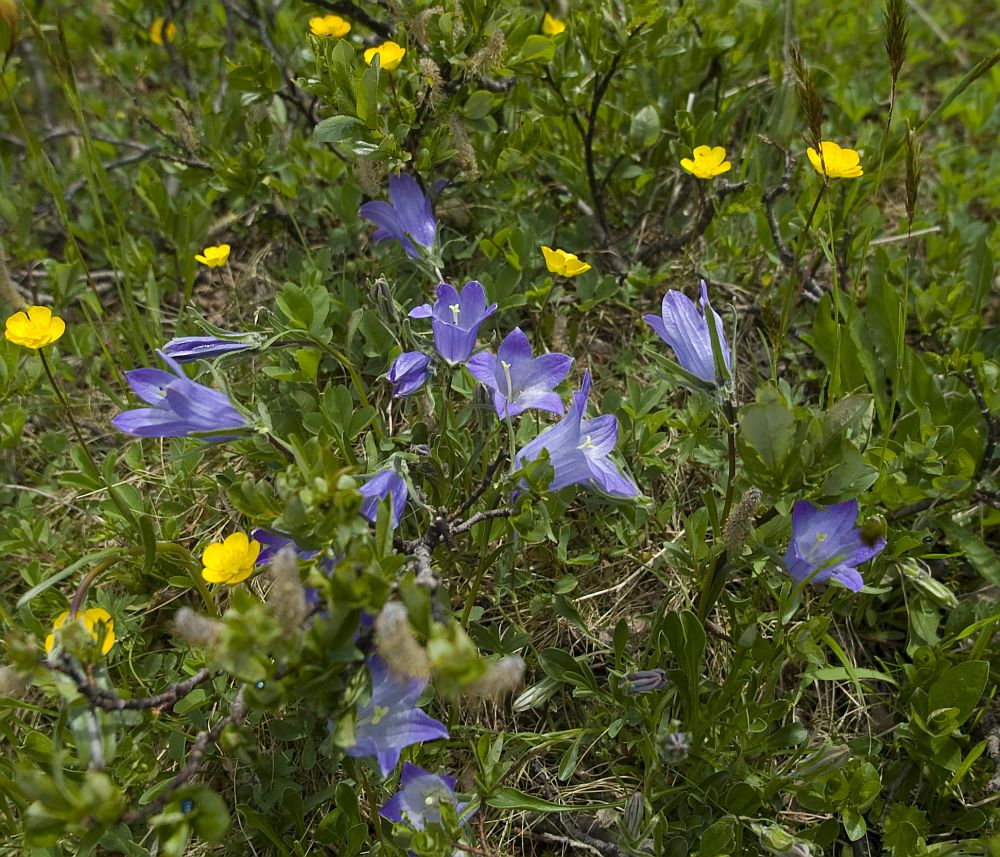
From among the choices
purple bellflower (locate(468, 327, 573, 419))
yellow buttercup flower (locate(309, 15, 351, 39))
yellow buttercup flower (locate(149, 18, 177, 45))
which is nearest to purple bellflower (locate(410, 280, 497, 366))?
purple bellflower (locate(468, 327, 573, 419))

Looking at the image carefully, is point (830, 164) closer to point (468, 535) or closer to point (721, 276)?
point (721, 276)

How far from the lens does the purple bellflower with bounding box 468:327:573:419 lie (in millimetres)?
1967

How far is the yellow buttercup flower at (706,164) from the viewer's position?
2555 millimetres

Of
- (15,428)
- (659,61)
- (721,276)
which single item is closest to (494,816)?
(15,428)

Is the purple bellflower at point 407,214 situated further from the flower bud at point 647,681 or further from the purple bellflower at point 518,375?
the flower bud at point 647,681

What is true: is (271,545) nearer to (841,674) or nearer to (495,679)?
(495,679)

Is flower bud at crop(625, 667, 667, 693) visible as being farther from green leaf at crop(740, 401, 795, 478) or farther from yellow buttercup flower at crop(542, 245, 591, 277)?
yellow buttercup flower at crop(542, 245, 591, 277)

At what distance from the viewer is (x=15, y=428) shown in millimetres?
2551

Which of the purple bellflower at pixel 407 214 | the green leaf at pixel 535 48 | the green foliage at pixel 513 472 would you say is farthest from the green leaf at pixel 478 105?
the purple bellflower at pixel 407 214

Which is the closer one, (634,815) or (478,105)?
(634,815)

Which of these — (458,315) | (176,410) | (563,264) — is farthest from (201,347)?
(563,264)

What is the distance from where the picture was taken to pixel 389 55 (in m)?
2.39

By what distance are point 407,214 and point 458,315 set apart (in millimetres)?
484

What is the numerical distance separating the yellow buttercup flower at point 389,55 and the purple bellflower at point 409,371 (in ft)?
2.89
